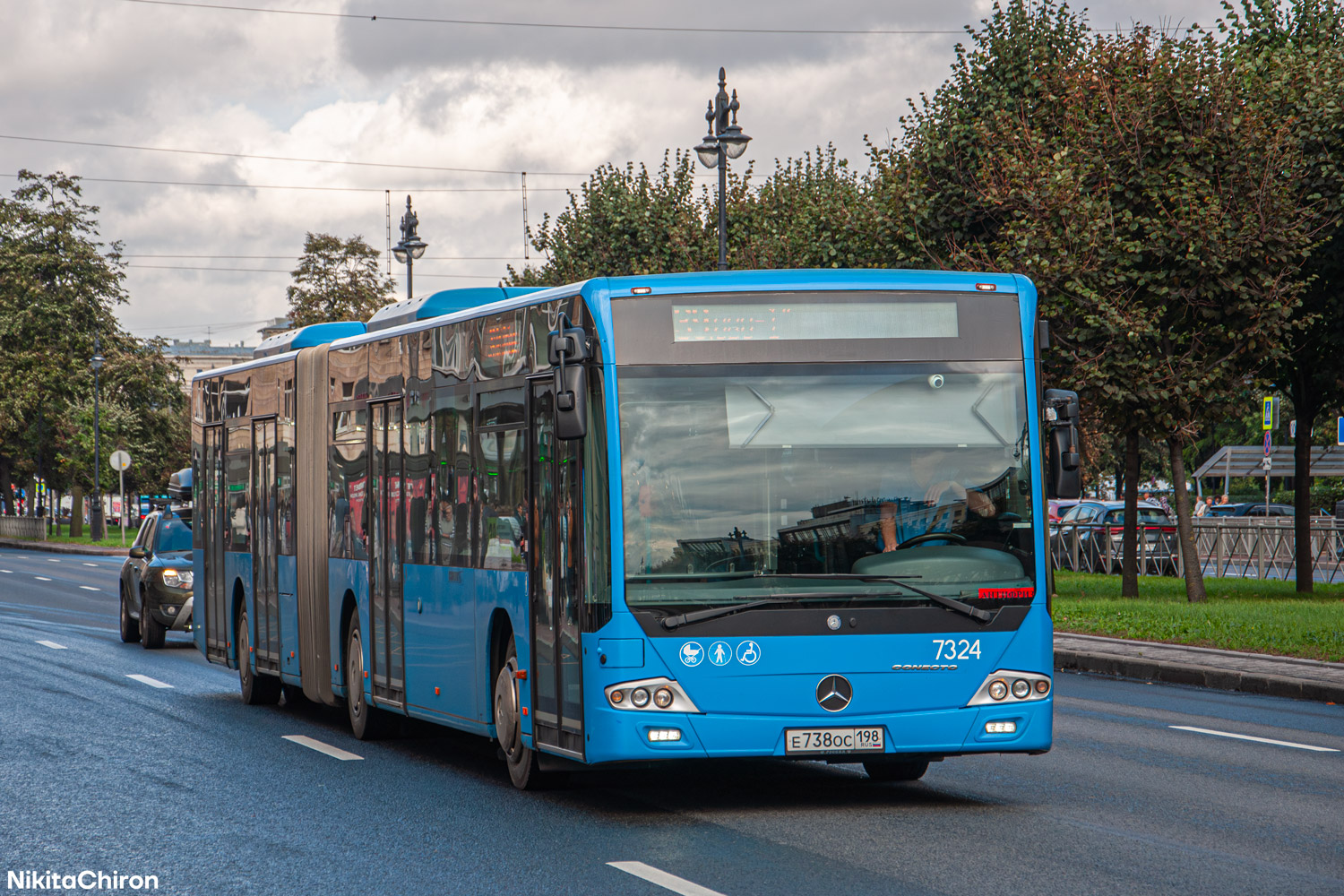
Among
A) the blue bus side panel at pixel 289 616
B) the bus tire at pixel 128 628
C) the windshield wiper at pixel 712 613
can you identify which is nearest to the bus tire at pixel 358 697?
the blue bus side panel at pixel 289 616

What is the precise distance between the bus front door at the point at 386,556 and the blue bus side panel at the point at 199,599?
18.5 feet

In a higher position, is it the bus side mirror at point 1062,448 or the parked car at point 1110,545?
the bus side mirror at point 1062,448

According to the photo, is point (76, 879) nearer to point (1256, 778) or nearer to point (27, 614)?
point (1256, 778)

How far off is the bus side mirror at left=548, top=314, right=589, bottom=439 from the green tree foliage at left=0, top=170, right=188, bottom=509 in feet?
237

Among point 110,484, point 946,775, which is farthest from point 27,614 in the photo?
point 110,484

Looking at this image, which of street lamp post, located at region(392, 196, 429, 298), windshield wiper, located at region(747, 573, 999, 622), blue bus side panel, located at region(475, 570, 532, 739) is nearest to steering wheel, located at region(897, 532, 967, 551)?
windshield wiper, located at region(747, 573, 999, 622)

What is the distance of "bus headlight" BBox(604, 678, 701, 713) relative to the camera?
345 inches

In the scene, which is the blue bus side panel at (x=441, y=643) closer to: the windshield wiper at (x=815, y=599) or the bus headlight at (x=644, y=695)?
the bus headlight at (x=644, y=695)

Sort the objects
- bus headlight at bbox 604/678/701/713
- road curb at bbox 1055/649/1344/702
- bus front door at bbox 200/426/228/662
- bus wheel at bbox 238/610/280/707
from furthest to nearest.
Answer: bus front door at bbox 200/426/228/662 < road curb at bbox 1055/649/1344/702 < bus wheel at bbox 238/610/280/707 < bus headlight at bbox 604/678/701/713

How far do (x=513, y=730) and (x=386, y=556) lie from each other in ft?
8.53

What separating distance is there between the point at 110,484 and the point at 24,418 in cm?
550

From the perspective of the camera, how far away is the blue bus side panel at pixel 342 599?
12.8m

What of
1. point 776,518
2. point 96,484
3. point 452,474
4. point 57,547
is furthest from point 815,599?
point 96,484

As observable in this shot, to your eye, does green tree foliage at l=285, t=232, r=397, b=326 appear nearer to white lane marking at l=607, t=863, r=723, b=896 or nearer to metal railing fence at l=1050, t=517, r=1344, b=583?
metal railing fence at l=1050, t=517, r=1344, b=583
